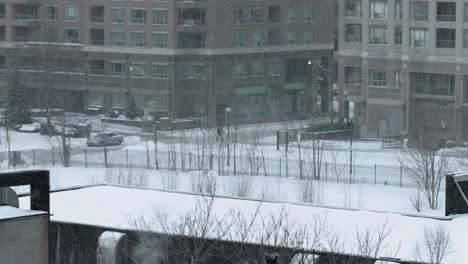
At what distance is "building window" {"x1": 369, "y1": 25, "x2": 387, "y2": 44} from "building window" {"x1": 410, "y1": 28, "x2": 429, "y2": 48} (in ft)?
6.32

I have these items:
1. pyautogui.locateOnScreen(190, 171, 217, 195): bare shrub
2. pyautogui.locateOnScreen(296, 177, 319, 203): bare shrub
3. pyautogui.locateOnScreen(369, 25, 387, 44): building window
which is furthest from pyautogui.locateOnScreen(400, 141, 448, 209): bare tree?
pyautogui.locateOnScreen(369, 25, 387, 44): building window

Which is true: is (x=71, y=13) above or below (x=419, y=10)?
above

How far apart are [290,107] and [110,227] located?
1917 inches

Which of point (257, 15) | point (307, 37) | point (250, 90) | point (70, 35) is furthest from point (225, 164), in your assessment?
point (70, 35)

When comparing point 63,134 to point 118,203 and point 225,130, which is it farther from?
point 118,203

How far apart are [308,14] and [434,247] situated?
177 feet

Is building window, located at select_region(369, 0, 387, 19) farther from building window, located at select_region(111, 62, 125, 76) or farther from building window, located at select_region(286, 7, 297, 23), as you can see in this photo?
building window, located at select_region(111, 62, 125, 76)

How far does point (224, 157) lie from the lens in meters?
55.6

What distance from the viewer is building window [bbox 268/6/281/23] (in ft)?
248

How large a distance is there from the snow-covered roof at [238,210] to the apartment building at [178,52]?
125 ft

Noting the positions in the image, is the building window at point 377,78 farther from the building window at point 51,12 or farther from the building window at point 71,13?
the building window at point 51,12

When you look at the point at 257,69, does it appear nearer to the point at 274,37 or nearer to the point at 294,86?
the point at 274,37

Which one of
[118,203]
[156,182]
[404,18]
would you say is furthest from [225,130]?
[118,203]

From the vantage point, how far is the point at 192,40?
240 ft
